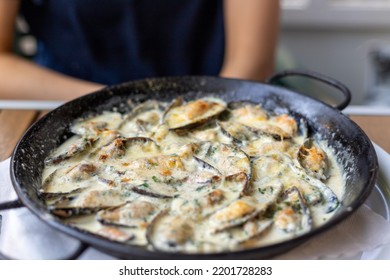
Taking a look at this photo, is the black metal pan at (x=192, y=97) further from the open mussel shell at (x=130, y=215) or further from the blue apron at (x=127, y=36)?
the blue apron at (x=127, y=36)

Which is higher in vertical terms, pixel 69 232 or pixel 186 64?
pixel 69 232

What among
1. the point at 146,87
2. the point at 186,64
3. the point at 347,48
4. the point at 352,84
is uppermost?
the point at 146,87

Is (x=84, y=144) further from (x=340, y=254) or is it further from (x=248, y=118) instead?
(x=340, y=254)

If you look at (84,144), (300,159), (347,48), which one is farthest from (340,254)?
(347,48)

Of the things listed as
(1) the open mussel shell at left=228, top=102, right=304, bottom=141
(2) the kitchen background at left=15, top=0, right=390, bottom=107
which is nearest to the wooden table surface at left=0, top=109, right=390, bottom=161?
(1) the open mussel shell at left=228, top=102, right=304, bottom=141

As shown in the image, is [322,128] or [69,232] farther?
[322,128]
